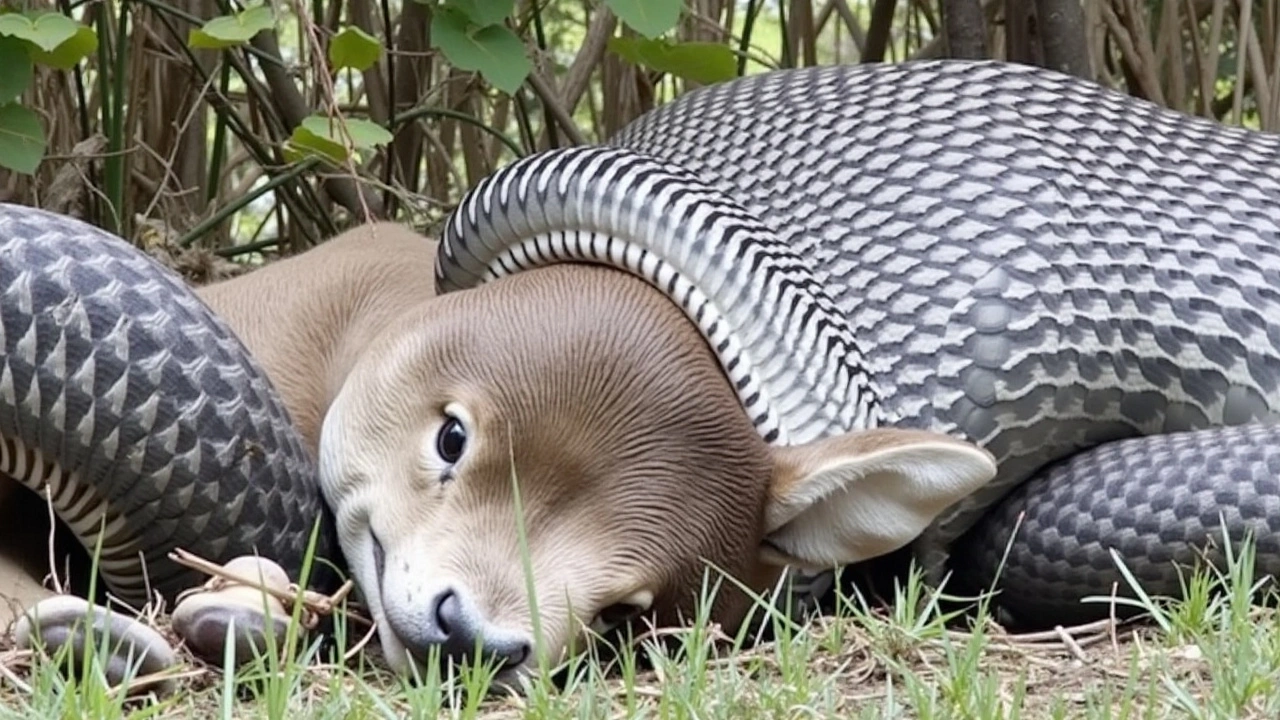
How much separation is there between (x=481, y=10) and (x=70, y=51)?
2.39 feet

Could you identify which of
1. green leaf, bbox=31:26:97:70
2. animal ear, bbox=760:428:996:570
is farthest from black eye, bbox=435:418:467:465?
green leaf, bbox=31:26:97:70

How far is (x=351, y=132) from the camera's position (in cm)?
353

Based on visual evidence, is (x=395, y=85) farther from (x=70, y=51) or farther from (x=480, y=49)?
(x=70, y=51)

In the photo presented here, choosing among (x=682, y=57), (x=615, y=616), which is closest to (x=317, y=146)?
(x=682, y=57)

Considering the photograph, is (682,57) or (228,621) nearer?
(228,621)

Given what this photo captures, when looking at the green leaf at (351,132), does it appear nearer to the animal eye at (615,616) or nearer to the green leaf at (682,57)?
the green leaf at (682,57)

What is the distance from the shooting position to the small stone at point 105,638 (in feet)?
7.12

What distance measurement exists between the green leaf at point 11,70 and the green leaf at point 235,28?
0.31m

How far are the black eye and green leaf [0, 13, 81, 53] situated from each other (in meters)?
1.23

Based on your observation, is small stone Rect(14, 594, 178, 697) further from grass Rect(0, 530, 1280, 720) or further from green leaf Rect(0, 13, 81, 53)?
green leaf Rect(0, 13, 81, 53)

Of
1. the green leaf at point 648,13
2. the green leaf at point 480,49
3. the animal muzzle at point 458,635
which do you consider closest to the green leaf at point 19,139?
the green leaf at point 480,49

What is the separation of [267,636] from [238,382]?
0.60 metres

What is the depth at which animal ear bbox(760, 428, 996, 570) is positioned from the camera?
2.46m

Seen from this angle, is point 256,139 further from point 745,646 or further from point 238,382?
point 745,646
